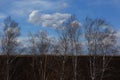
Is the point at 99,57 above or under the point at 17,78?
above

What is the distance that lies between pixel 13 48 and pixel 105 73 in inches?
428

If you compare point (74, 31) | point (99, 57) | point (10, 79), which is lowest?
point (10, 79)

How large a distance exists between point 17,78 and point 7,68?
2.29 metres

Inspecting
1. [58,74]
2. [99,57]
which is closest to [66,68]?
[58,74]

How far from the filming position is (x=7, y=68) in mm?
38125

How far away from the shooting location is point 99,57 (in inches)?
1485

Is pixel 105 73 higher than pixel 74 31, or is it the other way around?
pixel 74 31

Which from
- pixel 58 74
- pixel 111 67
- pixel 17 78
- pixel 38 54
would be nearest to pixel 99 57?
pixel 111 67

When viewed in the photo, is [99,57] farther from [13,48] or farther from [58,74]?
[13,48]

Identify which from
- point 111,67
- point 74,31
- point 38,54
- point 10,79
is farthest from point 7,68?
point 111,67

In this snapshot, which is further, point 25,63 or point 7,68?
point 25,63

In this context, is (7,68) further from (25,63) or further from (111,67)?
(111,67)

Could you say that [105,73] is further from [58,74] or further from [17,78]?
[17,78]

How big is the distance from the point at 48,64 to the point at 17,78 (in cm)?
394
